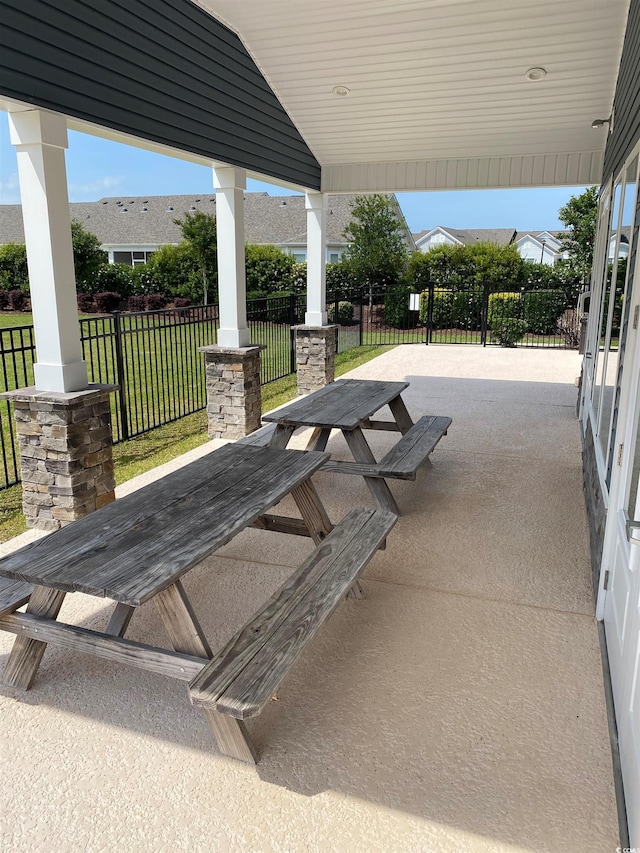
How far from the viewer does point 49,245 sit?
3.91 m

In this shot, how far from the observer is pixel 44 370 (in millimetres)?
4102

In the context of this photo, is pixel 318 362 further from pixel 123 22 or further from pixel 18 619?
pixel 18 619

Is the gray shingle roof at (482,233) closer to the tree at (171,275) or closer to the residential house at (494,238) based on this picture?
the residential house at (494,238)

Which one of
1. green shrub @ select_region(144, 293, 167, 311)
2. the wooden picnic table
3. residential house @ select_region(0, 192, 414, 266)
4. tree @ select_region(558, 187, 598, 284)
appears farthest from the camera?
residential house @ select_region(0, 192, 414, 266)

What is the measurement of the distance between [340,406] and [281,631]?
2.86 m

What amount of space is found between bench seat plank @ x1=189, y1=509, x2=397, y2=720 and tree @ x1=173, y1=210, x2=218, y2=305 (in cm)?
1887

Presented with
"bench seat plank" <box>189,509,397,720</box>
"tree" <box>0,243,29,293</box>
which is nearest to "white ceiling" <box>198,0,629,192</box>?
"bench seat plank" <box>189,509,397,720</box>

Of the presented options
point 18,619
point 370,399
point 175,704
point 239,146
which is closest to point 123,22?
point 239,146

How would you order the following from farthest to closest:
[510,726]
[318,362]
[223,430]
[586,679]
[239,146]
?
[318,362] < [223,430] < [239,146] < [586,679] < [510,726]

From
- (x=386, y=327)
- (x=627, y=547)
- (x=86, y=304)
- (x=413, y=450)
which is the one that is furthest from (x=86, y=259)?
(x=627, y=547)

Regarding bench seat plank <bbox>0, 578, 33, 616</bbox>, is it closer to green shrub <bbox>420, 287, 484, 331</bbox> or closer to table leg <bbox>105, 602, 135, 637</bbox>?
table leg <bbox>105, 602, 135, 637</bbox>

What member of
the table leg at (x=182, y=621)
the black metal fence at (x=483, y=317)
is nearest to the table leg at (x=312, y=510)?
the table leg at (x=182, y=621)

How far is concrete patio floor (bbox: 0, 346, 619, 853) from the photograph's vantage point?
195 cm

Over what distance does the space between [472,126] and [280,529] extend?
5.41 metres
